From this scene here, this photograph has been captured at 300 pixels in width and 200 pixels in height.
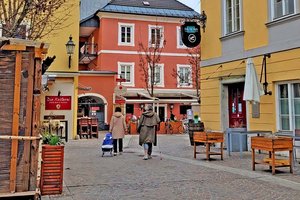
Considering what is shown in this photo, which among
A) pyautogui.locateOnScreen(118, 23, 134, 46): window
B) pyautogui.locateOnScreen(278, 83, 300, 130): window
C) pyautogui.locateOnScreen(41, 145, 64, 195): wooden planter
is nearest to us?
pyautogui.locateOnScreen(41, 145, 64, 195): wooden planter

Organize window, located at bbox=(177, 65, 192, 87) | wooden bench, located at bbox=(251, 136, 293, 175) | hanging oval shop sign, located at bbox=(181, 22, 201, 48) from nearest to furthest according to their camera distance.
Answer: wooden bench, located at bbox=(251, 136, 293, 175) → hanging oval shop sign, located at bbox=(181, 22, 201, 48) → window, located at bbox=(177, 65, 192, 87)

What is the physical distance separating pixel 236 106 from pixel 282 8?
162 inches

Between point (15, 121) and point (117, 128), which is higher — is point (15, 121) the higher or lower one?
the higher one

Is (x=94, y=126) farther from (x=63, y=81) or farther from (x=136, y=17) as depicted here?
(x=136, y=17)

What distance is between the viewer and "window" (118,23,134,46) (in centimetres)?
3466

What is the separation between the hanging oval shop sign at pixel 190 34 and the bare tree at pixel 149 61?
18.6 meters

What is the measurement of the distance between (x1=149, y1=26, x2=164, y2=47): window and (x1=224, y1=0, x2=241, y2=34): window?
20.9 metres

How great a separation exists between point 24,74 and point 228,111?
34.3 ft

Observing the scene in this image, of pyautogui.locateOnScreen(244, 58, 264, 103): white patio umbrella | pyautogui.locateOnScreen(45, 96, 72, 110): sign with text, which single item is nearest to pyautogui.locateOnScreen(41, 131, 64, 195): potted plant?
pyautogui.locateOnScreen(244, 58, 264, 103): white patio umbrella

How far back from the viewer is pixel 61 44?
20.3 meters

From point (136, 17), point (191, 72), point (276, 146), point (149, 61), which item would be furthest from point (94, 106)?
point (276, 146)

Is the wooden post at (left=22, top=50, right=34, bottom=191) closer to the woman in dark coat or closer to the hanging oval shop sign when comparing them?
the woman in dark coat

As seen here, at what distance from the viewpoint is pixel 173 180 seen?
26.4 ft

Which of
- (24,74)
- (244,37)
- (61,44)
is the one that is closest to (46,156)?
(24,74)
